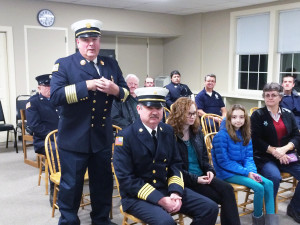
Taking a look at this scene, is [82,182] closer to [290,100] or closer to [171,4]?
[290,100]

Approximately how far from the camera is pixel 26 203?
312 cm

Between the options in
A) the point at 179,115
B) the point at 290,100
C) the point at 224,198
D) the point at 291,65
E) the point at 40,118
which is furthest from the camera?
the point at 291,65

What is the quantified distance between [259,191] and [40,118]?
2.32m

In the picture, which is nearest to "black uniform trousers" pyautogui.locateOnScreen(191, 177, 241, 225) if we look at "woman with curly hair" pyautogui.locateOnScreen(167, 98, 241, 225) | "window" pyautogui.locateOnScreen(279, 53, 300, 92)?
"woman with curly hair" pyautogui.locateOnScreen(167, 98, 241, 225)

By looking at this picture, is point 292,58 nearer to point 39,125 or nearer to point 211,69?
point 211,69

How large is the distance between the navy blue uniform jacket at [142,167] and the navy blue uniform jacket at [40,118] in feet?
5.58

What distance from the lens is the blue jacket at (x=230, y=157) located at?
253 cm

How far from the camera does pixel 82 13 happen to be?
20.1ft

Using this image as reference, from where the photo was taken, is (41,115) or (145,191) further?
(41,115)

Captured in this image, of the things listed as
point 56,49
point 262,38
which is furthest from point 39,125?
point 262,38

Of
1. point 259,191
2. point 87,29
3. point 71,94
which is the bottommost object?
point 259,191

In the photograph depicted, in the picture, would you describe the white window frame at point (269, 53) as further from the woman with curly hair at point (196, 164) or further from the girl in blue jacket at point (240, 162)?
the woman with curly hair at point (196, 164)

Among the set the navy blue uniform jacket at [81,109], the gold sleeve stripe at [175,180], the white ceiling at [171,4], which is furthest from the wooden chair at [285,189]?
the white ceiling at [171,4]

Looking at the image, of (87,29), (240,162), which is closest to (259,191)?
(240,162)
